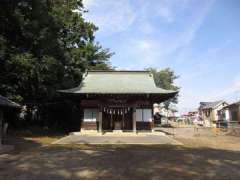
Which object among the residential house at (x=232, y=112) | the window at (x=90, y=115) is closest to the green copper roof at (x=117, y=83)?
the window at (x=90, y=115)

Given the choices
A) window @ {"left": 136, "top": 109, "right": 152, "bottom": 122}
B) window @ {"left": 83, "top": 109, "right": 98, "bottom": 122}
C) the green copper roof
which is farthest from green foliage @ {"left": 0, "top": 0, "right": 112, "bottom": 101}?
window @ {"left": 136, "top": 109, "right": 152, "bottom": 122}

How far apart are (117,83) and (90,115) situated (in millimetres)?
4707

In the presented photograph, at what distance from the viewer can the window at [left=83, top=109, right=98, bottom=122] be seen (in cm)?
2619

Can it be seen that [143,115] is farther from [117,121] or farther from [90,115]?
[90,115]

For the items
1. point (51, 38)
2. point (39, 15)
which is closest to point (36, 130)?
point (51, 38)

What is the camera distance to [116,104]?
26.2m

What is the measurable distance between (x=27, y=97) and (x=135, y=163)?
1670 cm

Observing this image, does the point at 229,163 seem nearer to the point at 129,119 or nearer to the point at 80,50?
the point at 129,119

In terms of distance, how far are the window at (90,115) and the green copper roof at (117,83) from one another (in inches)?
84.3

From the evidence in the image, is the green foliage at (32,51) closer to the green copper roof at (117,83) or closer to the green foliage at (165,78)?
the green copper roof at (117,83)

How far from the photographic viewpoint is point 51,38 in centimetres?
2406

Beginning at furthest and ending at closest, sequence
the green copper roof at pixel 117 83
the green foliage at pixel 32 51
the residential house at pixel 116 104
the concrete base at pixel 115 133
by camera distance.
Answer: the green copper roof at pixel 117 83 < the residential house at pixel 116 104 < the concrete base at pixel 115 133 < the green foliage at pixel 32 51

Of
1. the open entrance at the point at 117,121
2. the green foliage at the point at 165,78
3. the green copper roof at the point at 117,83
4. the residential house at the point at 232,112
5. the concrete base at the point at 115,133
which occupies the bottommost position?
the concrete base at the point at 115,133

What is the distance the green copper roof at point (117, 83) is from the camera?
82.8 feet
